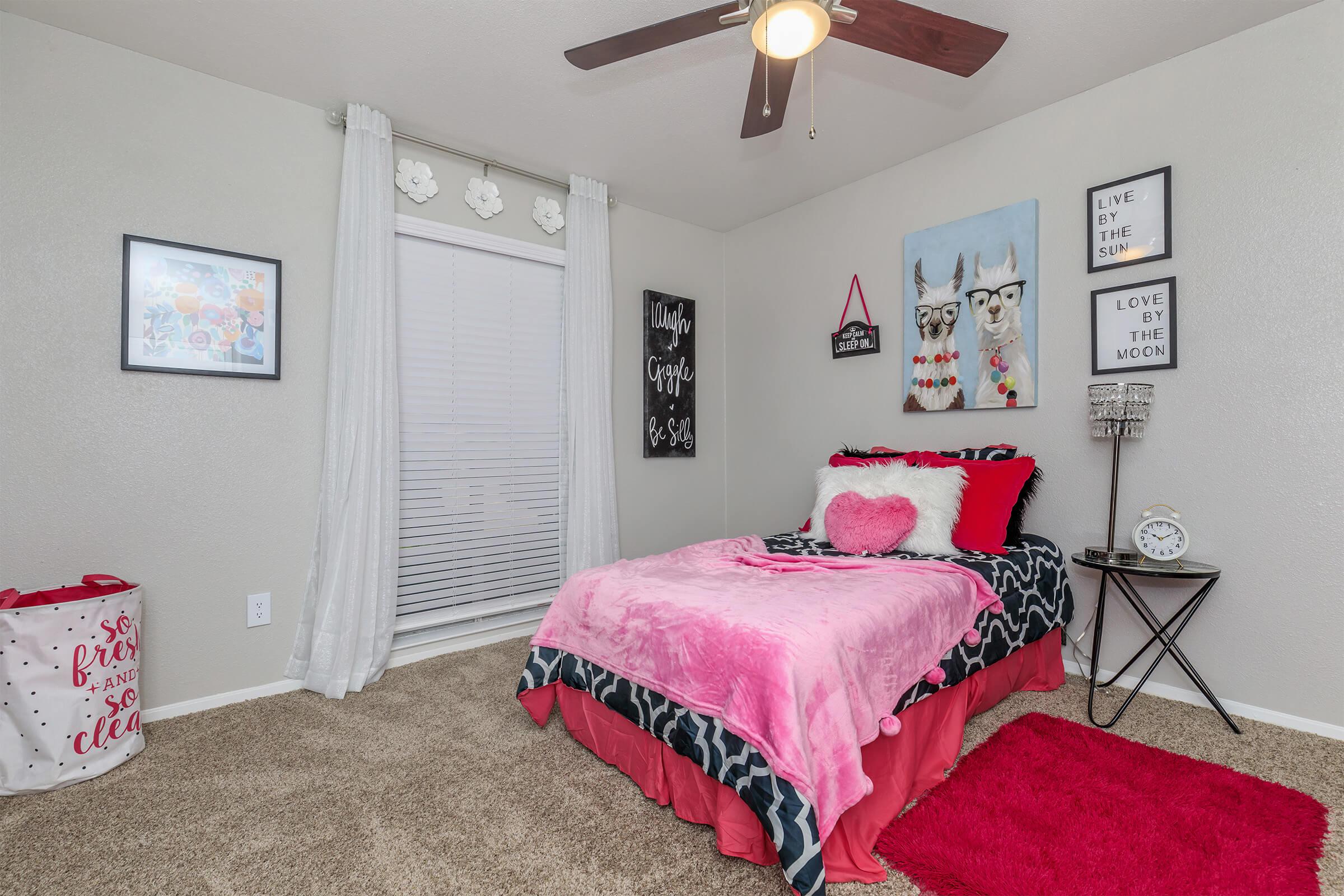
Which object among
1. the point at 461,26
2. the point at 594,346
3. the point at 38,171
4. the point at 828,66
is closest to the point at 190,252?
the point at 38,171

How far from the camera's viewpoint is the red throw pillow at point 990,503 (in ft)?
8.06

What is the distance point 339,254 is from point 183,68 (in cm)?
84

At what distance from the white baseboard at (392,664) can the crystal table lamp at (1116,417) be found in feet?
8.42

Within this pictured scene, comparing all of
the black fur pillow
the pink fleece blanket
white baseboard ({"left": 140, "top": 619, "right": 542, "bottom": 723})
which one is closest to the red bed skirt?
the pink fleece blanket

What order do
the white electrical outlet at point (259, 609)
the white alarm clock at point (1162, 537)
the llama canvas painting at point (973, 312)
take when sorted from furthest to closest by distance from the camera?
1. the llama canvas painting at point (973, 312)
2. the white electrical outlet at point (259, 609)
3. the white alarm clock at point (1162, 537)

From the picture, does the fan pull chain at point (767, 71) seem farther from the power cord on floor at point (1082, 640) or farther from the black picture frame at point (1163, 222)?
the power cord on floor at point (1082, 640)

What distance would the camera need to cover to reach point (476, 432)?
3186mm

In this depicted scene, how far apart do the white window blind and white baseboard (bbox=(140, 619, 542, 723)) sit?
0.11m

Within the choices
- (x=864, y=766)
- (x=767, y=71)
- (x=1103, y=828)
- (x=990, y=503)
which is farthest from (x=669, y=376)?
(x=1103, y=828)

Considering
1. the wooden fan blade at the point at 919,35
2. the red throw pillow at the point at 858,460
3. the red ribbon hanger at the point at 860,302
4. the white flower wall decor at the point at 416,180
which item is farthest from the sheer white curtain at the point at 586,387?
the wooden fan blade at the point at 919,35

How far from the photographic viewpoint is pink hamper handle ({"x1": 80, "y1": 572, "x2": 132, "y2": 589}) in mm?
2143

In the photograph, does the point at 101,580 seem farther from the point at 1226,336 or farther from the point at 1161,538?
the point at 1226,336

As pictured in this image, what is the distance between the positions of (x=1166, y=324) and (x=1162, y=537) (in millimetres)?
838

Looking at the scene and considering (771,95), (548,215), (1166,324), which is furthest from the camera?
(548,215)
